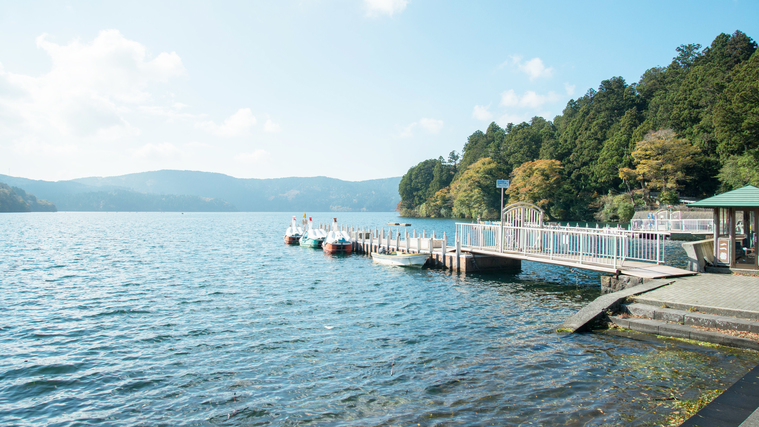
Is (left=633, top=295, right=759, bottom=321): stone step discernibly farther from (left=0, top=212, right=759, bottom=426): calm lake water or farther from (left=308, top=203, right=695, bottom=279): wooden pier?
(left=308, top=203, right=695, bottom=279): wooden pier

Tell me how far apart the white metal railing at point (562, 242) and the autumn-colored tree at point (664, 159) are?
128 ft

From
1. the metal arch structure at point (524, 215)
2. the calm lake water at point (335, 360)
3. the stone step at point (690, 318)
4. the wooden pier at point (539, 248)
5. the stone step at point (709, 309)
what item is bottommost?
the calm lake water at point (335, 360)

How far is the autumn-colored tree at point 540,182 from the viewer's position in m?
70.6

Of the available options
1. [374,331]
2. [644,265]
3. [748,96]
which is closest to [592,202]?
[748,96]

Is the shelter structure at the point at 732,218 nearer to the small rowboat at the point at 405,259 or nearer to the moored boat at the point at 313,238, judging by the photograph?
the small rowboat at the point at 405,259

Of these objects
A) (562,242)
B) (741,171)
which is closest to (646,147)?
(741,171)

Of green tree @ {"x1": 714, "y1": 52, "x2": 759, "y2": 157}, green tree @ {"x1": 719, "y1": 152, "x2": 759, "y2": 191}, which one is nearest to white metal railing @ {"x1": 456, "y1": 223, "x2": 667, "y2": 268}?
green tree @ {"x1": 719, "y1": 152, "x2": 759, "y2": 191}

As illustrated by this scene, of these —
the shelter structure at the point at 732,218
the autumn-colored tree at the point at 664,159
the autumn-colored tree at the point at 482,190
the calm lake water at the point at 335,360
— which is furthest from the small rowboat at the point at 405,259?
the autumn-colored tree at the point at 482,190

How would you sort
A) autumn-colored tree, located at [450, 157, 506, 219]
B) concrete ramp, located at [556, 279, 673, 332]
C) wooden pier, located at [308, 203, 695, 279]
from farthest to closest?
1. autumn-colored tree, located at [450, 157, 506, 219]
2. wooden pier, located at [308, 203, 695, 279]
3. concrete ramp, located at [556, 279, 673, 332]

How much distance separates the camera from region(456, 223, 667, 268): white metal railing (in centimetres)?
1562

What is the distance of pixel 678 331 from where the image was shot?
9.53m

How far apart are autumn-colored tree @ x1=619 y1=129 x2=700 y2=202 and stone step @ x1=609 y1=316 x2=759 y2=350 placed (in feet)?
168

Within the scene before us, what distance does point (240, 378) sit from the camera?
8477mm

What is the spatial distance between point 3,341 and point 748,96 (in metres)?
58.6
